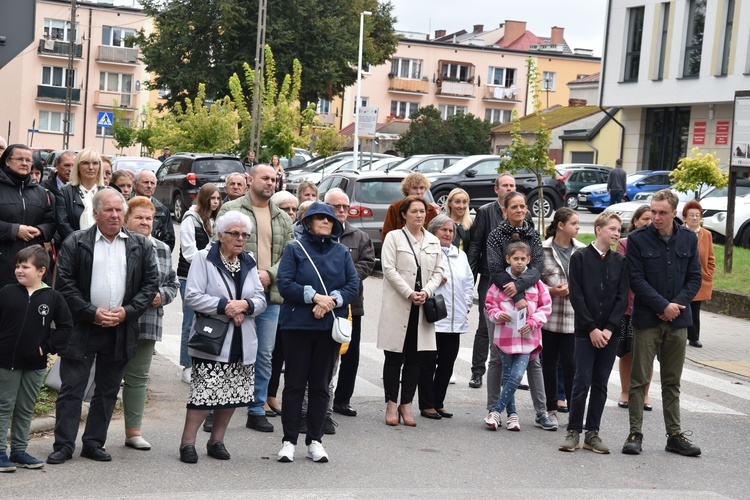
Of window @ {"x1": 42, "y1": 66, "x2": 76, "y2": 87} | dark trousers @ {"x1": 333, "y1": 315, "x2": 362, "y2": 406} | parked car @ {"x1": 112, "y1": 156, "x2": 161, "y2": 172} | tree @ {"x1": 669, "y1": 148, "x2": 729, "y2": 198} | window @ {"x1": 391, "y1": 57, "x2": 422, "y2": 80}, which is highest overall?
window @ {"x1": 391, "y1": 57, "x2": 422, "y2": 80}

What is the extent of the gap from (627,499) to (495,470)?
998 mm

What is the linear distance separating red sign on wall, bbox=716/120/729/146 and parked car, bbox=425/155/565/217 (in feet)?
43.1

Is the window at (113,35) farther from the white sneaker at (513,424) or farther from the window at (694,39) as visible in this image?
the white sneaker at (513,424)

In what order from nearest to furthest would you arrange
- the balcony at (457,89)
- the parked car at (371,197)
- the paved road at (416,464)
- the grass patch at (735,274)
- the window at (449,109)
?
the paved road at (416,464) → the grass patch at (735,274) → the parked car at (371,197) → the balcony at (457,89) → the window at (449,109)

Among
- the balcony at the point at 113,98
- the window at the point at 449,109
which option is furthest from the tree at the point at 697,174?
the balcony at the point at 113,98

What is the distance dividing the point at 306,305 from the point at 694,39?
38279mm

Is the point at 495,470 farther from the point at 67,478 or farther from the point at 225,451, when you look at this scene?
the point at 67,478

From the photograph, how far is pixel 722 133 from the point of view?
41219 millimetres

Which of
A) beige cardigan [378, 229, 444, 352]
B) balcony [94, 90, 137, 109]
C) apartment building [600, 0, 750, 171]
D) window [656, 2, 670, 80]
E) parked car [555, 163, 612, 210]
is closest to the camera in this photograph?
beige cardigan [378, 229, 444, 352]

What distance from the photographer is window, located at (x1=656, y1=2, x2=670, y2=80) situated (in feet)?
143

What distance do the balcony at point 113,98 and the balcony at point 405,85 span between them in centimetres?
1958

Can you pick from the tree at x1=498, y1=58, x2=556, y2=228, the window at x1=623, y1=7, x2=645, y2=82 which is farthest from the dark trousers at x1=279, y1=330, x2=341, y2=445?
the window at x1=623, y1=7, x2=645, y2=82

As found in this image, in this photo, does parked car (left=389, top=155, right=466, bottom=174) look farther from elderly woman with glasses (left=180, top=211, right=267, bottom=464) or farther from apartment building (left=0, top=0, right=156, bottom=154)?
apartment building (left=0, top=0, right=156, bottom=154)

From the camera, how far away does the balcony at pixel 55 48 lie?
76.9 meters
